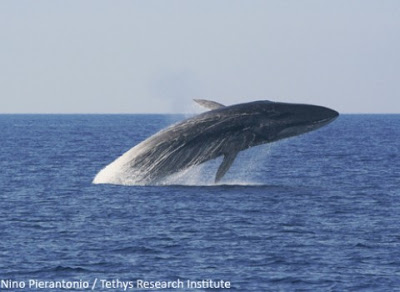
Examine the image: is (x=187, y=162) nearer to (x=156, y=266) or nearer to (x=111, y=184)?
(x=111, y=184)

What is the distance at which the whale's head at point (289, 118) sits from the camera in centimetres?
4144

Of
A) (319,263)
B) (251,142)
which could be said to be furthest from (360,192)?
(319,263)

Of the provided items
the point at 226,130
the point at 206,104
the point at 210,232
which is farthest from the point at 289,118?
the point at 210,232

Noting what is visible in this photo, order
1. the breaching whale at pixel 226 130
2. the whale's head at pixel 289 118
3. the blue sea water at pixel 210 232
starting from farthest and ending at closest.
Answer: the breaching whale at pixel 226 130
the whale's head at pixel 289 118
the blue sea water at pixel 210 232

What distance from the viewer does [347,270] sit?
3078 cm

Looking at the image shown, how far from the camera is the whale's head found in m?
41.4

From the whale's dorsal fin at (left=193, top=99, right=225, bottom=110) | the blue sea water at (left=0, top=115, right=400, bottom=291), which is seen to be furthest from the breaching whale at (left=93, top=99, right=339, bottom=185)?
the blue sea water at (left=0, top=115, right=400, bottom=291)

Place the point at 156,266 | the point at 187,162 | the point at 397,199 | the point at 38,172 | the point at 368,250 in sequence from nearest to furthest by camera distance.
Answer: the point at 156,266, the point at 368,250, the point at 187,162, the point at 397,199, the point at 38,172

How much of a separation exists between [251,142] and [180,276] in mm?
13390

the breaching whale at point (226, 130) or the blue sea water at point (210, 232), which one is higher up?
the breaching whale at point (226, 130)

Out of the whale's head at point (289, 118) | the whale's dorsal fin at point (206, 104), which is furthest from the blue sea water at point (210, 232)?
the whale's dorsal fin at point (206, 104)

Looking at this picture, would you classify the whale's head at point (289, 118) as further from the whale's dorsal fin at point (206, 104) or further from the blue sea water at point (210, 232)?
the whale's dorsal fin at point (206, 104)

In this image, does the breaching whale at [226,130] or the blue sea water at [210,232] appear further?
the breaching whale at [226,130]

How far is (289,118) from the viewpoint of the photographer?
41719 mm
